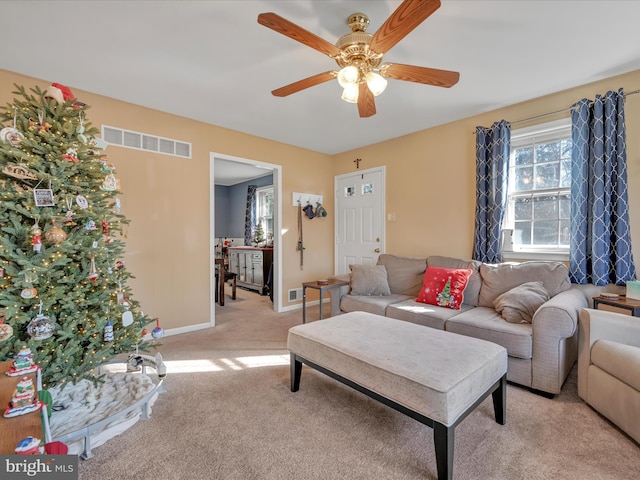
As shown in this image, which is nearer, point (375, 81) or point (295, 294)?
point (375, 81)

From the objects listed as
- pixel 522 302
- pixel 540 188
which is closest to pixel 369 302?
pixel 522 302

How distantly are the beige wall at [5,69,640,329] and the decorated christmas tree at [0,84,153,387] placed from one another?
1225 mm

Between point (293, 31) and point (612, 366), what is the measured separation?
2.61 meters

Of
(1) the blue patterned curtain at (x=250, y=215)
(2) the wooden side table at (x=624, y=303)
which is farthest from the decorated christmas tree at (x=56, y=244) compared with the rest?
(1) the blue patterned curtain at (x=250, y=215)

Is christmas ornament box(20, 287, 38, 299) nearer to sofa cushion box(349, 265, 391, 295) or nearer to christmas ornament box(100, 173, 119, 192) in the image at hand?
christmas ornament box(100, 173, 119, 192)

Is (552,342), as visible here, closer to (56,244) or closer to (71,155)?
(56,244)

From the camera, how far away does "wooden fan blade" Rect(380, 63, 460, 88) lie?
186 cm

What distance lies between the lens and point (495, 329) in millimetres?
2279

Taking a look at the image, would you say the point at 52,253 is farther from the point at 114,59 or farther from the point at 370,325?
the point at 370,325

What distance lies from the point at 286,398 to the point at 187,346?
150cm

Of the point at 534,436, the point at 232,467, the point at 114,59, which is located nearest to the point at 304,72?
the point at 114,59

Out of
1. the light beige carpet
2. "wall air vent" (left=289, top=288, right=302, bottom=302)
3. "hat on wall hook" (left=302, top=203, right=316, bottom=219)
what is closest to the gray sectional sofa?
the light beige carpet

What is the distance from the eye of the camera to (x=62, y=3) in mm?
1791

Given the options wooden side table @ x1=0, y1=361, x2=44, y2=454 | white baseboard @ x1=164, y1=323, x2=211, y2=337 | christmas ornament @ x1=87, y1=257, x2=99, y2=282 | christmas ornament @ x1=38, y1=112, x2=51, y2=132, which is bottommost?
white baseboard @ x1=164, y1=323, x2=211, y2=337
